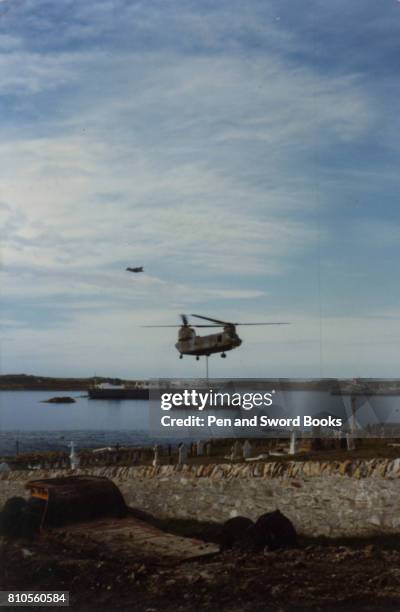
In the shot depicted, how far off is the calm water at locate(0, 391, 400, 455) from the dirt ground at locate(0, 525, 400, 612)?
0.91 m

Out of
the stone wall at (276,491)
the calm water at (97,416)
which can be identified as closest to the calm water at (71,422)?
the calm water at (97,416)

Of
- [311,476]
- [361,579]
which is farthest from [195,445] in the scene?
[361,579]

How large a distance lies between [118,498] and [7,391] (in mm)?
1270

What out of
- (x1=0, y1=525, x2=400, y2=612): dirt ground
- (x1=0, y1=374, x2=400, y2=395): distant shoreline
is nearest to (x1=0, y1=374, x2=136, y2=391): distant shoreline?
(x1=0, y1=374, x2=400, y2=395): distant shoreline

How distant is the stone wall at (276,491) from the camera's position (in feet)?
20.0

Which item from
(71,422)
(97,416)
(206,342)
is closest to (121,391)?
(97,416)

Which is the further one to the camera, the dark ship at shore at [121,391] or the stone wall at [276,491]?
the dark ship at shore at [121,391]

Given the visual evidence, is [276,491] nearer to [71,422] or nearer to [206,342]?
[206,342]

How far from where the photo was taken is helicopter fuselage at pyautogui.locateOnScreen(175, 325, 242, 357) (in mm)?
6508

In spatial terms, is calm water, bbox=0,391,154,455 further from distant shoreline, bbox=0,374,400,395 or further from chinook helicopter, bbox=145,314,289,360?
chinook helicopter, bbox=145,314,289,360

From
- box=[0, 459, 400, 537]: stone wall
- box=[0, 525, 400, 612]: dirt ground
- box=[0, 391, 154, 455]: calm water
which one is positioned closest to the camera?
box=[0, 525, 400, 612]: dirt ground

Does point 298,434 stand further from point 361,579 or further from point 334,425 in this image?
point 361,579

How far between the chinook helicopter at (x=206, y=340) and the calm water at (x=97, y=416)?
53 centimetres

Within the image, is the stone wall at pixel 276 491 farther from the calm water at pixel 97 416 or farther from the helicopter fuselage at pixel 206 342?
the helicopter fuselage at pixel 206 342
